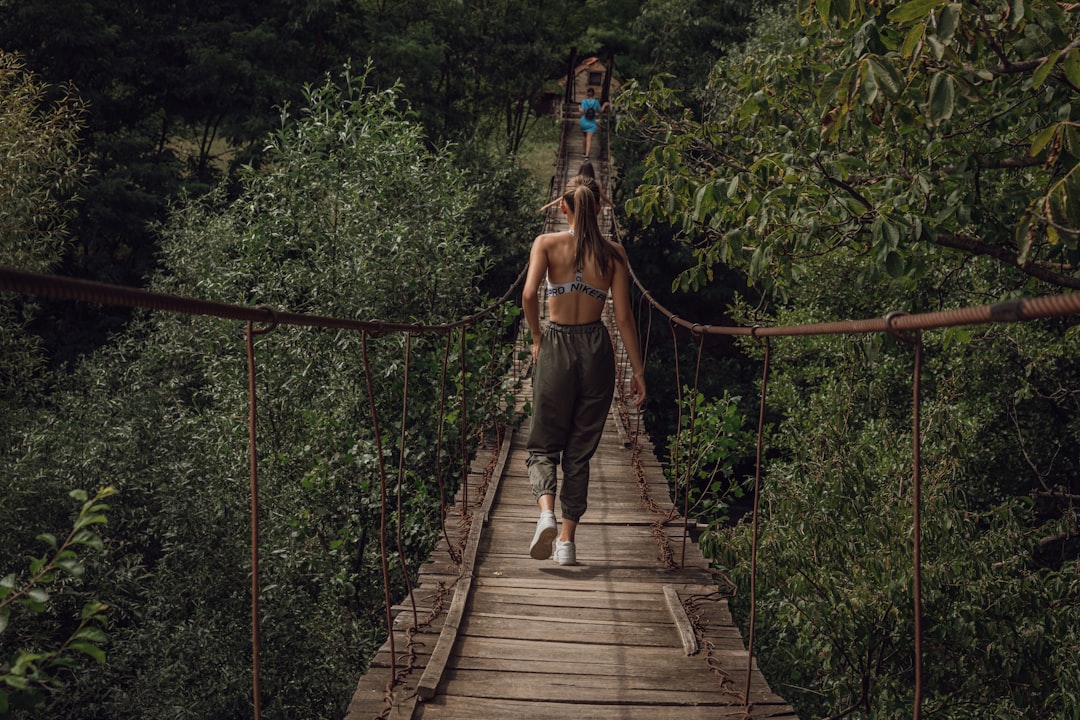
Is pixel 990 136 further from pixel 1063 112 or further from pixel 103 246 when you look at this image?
pixel 103 246

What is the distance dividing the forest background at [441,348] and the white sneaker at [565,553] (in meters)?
0.69

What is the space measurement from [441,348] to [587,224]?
3533 mm

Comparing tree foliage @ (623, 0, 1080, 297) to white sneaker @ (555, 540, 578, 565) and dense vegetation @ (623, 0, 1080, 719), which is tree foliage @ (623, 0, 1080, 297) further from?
white sneaker @ (555, 540, 578, 565)

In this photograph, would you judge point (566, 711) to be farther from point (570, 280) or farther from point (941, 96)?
point (941, 96)

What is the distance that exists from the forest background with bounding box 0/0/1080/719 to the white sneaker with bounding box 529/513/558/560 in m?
0.66

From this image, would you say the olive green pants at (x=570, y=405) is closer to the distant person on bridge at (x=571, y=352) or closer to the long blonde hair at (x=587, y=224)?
the distant person on bridge at (x=571, y=352)

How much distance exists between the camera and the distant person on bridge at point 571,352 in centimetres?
330

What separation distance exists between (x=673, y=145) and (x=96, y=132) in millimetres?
13989

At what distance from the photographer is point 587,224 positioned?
327 centimetres

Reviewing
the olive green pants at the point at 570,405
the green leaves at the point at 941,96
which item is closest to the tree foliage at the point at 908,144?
the green leaves at the point at 941,96

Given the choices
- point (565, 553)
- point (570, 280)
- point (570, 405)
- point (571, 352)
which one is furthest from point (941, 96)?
point (565, 553)

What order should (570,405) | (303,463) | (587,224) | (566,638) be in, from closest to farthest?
(566,638), (587,224), (570,405), (303,463)

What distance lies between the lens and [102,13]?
1648cm

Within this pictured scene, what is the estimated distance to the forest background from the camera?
371cm
